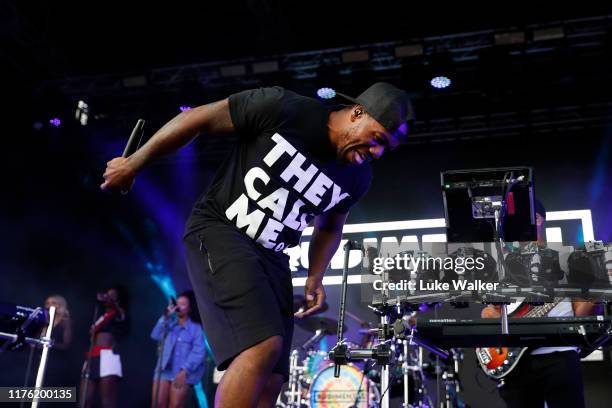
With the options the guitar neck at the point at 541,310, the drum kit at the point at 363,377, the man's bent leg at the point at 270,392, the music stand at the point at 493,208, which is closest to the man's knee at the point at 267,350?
the man's bent leg at the point at 270,392

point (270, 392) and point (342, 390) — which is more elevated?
point (342, 390)

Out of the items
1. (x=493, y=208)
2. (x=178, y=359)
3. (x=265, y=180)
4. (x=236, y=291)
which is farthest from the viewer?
(x=178, y=359)

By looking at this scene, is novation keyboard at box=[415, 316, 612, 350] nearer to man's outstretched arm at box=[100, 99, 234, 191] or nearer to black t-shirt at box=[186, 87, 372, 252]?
black t-shirt at box=[186, 87, 372, 252]

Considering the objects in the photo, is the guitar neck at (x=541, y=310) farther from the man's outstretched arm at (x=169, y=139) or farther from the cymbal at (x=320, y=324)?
the cymbal at (x=320, y=324)

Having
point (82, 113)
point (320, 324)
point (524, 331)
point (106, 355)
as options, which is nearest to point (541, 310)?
point (524, 331)

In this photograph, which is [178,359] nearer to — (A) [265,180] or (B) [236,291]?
(A) [265,180]

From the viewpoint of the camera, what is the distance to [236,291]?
195 cm

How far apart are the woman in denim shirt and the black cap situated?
613cm

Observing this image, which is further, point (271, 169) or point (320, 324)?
point (320, 324)

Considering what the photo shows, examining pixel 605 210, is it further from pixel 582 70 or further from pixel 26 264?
pixel 26 264

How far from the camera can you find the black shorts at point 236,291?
6.26ft

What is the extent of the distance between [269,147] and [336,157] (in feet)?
0.94

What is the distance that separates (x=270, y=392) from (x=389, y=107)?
1181 mm

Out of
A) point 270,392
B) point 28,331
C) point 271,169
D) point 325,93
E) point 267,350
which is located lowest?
point 270,392
